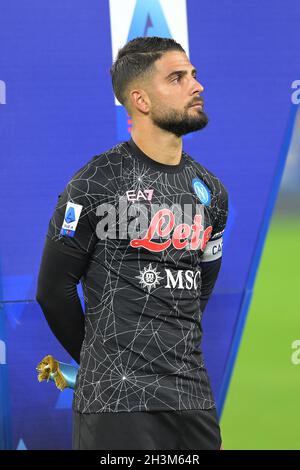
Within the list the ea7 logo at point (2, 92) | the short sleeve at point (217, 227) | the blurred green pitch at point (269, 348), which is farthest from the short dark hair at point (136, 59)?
the blurred green pitch at point (269, 348)

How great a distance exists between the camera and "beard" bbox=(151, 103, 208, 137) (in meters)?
1.83

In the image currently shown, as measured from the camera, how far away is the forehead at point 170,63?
6.07 feet

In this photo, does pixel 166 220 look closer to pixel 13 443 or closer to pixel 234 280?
pixel 234 280

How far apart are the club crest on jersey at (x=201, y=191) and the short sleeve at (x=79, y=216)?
0.26 meters

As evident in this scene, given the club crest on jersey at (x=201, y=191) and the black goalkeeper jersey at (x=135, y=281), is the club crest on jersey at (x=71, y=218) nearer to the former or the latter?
the black goalkeeper jersey at (x=135, y=281)

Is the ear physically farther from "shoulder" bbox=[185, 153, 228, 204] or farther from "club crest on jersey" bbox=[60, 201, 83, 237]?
"club crest on jersey" bbox=[60, 201, 83, 237]

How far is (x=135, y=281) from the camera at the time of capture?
1.75 meters

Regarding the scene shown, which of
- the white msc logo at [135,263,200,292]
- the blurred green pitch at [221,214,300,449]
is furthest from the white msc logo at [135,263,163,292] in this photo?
the blurred green pitch at [221,214,300,449]

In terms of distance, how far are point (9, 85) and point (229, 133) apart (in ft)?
2.33

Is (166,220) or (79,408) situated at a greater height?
(166,220)

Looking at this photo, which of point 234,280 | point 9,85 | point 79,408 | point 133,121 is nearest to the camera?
point 79,408

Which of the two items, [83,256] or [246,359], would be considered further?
[246,359]

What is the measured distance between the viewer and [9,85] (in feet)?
7.68

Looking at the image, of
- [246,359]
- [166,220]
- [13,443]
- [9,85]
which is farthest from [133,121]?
[13,443]
